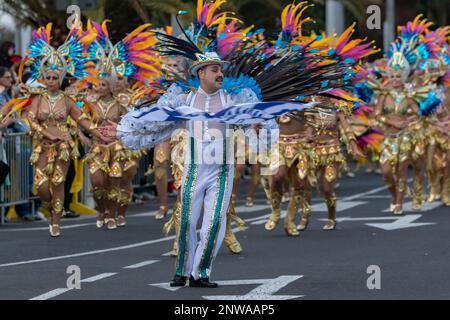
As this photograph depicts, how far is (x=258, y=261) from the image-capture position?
15.1 metres

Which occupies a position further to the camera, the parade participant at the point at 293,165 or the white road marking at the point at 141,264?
the parade participant at the point at 293,165

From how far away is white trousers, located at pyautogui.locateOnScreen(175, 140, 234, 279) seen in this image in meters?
12.9

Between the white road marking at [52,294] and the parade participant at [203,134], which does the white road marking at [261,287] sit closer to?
the parade participant at [203,134]

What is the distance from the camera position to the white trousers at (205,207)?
12.9 metres

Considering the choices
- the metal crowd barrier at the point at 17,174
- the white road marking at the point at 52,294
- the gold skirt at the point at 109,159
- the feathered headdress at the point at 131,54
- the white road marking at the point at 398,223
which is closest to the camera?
the white road marking at the point at 52,294

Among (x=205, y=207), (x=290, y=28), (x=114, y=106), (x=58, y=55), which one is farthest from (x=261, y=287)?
(x=114, y=106)

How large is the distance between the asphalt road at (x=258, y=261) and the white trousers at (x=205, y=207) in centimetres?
32

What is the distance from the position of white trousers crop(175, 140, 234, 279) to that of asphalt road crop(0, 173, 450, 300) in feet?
1.04

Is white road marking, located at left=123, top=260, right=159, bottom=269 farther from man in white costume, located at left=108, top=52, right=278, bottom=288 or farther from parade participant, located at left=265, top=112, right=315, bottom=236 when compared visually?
parade participant, located at left=265, top=112, right=315, bottom=236

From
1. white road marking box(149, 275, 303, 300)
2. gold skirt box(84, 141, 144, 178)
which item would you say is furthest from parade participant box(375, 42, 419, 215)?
white road marking box(149, 275, 303, 300)

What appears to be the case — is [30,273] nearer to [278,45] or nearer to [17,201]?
[278,45]

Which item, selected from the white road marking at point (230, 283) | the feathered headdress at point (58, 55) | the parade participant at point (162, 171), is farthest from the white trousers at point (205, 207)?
the parade participant at point (162, 171)

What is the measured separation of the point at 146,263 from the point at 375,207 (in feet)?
28.5

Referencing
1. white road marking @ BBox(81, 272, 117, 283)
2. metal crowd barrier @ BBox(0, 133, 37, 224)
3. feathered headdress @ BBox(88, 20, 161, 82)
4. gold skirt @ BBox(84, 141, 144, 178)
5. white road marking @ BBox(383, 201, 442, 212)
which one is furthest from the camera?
white road marking @ BBox(383, 201, 442, 212)
